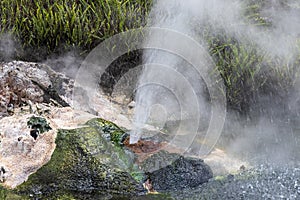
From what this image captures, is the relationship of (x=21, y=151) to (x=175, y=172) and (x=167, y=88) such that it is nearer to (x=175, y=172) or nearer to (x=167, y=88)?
(x=175, y=172)

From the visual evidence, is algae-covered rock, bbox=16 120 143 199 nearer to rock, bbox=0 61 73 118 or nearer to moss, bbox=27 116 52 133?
moss, bbox=27 116 52 133

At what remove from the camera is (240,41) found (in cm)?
650

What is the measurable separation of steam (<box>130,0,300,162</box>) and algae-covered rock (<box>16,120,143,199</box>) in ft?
2.60

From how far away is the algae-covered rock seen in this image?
3674 mm

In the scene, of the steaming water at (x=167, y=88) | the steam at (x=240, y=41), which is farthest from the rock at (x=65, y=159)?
the steaming water at (x=167, y=88)

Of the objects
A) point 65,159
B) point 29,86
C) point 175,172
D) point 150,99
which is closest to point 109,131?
point 65,159

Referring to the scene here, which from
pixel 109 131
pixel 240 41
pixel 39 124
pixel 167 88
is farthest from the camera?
pixel 240 41

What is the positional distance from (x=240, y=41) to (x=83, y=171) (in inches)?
152

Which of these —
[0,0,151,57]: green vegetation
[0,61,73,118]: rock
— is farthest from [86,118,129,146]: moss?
[0,0,151,57]: green vegetation

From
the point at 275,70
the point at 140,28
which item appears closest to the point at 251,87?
the point at 275,70

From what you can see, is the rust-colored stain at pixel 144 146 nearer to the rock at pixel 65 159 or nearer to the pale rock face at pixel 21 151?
the rock at pixel 65 159

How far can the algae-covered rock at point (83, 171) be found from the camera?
12.1 feet

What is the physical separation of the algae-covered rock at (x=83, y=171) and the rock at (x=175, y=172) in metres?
0.20

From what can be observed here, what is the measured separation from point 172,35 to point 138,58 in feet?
2.42
